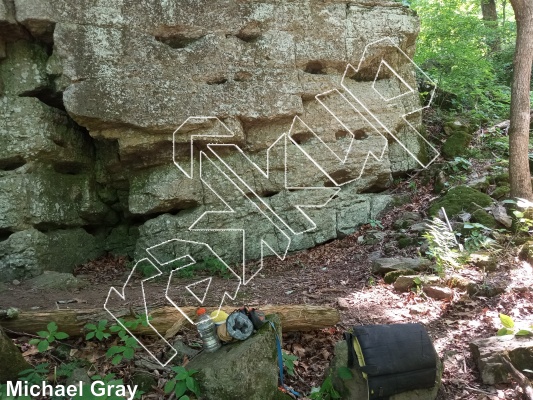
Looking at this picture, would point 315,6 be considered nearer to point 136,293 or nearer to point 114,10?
point 114,10

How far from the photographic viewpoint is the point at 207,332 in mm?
3844

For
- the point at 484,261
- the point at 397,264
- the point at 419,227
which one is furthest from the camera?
the point at 419,227

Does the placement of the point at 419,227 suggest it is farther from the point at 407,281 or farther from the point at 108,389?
the point at 108,389

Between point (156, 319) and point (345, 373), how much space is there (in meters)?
2.04

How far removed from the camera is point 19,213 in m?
7.48

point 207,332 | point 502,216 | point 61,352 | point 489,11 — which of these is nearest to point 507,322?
point 207,332

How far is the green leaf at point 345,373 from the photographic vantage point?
3.69m

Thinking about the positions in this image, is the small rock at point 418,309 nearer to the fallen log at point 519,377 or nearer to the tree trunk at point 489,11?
the fallen log at point 519,377

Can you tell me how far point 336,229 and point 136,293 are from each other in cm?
423

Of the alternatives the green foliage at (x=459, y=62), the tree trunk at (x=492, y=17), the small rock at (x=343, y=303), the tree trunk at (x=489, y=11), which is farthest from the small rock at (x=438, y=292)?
the tree trunk at (x=489, y=11)

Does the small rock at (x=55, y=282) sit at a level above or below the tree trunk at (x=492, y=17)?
below

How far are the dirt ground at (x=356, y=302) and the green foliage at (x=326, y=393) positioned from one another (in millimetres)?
245

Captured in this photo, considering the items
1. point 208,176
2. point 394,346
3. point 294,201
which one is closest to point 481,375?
point 394,346

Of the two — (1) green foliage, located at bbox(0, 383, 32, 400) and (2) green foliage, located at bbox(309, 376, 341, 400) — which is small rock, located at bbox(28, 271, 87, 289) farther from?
(2) green foliage, located at bbox(309, 376, 341, 400)
